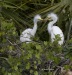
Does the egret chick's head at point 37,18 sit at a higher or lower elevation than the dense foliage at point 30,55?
higher

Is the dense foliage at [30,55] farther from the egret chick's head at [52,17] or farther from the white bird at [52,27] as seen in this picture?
the egret chick's head at [52,17]

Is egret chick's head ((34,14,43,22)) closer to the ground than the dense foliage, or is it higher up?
higher up

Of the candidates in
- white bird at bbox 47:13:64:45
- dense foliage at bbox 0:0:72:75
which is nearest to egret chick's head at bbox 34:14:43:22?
white bird at bbox 47:13:64:45

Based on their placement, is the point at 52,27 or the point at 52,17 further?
the point at 52,17

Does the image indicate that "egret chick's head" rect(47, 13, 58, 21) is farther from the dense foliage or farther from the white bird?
the dense foliage

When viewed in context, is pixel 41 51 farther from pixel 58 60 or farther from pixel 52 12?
pixel 52 12

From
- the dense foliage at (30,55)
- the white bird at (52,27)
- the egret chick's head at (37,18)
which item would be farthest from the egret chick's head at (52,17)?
the dense foliage at (30,55)

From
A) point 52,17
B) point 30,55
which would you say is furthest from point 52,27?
point 30,55

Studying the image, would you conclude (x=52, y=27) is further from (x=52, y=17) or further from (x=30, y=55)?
(x=30, y=55)

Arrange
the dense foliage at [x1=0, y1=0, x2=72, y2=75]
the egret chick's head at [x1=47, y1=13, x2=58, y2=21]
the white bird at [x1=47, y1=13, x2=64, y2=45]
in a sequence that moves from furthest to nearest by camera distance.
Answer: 1. the egret chick's head at [x1=47, y1=13, x2=58, y2=21]
2. the white bird at [x1=47, y1=13, x2=64, y2=45]
3. the dense foliage at [x1=0, y1=0, x2=72, y2=75]

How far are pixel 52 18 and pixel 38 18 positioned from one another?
26cm

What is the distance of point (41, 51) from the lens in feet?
12.6

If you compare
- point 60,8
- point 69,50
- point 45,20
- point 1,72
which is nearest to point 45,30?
point 45,20

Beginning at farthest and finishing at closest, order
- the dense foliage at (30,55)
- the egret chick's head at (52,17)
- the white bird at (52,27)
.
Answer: the egret chick's head at (52,17) → the white bird at (52,27) → the dense foliage at (30,55)
